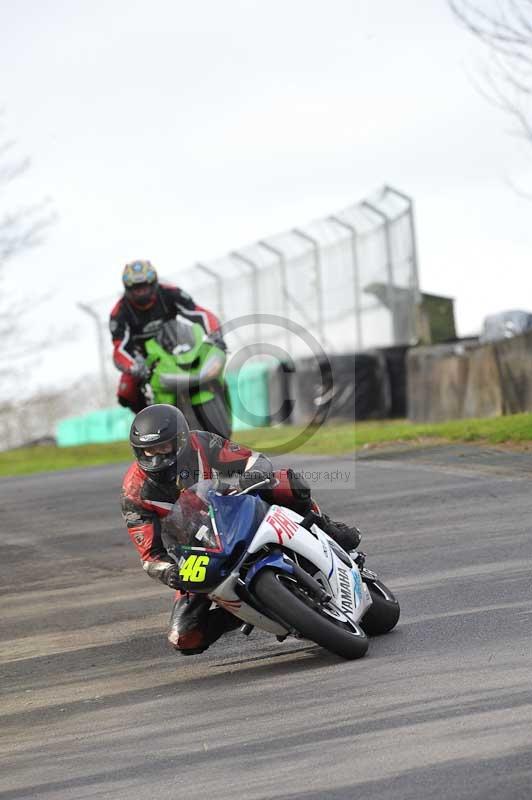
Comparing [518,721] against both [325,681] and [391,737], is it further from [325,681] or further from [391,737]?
[325,681]

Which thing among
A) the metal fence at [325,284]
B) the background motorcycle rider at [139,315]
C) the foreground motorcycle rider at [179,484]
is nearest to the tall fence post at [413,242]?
the metal fence at [325,284]

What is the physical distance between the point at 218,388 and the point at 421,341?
13.0 metres

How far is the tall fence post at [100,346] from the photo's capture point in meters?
28.7

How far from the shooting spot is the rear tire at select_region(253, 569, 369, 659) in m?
6.45

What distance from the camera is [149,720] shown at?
20.2ft

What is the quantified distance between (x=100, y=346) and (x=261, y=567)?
918 inches

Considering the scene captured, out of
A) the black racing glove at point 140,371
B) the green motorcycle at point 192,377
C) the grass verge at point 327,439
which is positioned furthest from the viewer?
the grass verge at point 327,439

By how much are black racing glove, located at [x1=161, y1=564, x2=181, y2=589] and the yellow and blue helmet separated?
5.66m

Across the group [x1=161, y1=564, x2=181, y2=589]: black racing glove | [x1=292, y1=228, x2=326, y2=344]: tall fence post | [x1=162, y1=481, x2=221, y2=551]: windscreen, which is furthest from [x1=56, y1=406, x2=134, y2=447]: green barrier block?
[x1=162, y1=481, x2=221, y2=551]: windscreen

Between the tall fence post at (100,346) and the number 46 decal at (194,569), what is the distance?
73.3 feet

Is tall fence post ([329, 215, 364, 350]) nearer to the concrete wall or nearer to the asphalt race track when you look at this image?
the concrete wall

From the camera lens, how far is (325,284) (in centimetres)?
2603

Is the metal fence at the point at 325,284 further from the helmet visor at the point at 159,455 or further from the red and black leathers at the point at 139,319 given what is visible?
the helmet visor at the point at 159,455

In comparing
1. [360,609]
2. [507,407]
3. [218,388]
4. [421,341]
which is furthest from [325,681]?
[421,341]
